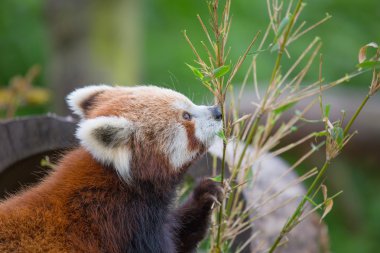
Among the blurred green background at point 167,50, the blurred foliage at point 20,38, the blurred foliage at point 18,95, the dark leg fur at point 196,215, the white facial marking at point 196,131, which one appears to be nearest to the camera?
the white facial marking at point 196,131

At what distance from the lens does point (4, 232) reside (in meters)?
2.60

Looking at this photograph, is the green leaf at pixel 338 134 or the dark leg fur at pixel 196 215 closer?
the green leaf at pixel 338 134

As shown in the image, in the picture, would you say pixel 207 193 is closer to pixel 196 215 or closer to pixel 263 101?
pixel 196 215

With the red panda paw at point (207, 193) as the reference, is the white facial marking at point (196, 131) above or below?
above

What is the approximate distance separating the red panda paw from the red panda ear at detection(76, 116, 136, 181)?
24.7 inches

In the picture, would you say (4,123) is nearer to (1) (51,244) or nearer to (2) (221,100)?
(1) (51,244)

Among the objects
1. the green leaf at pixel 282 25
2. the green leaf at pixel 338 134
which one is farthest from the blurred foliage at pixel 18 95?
the green leaf at pixel 338 134

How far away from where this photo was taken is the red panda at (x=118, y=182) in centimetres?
268

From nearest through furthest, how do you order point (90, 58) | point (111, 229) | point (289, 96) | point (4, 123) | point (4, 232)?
point (4, 232)
point (111, 229)
point (289, 96)
point (4, 123)
point (90, 58)

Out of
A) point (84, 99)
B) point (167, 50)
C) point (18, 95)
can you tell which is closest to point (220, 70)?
point (84, 99)

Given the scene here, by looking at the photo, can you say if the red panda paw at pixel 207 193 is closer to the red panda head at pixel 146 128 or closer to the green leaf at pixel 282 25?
the red panda head at pixel 146 128

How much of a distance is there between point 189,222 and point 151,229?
48cm

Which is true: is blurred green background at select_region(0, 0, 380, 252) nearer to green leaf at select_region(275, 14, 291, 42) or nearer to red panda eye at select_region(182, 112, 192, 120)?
red panda eye at select_region(182, 112, 192, 120)

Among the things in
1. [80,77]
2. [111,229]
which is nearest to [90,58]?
[80,77]
